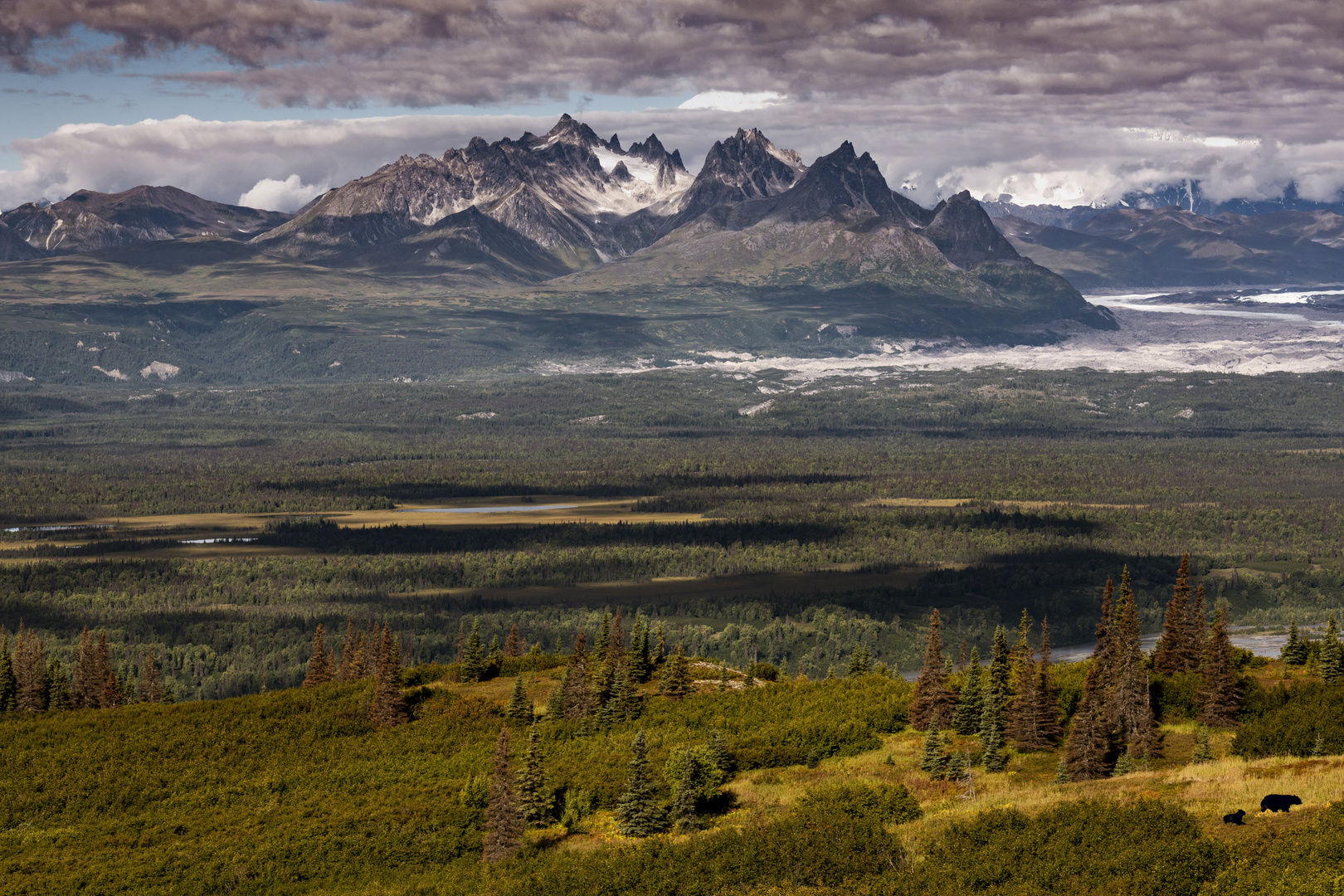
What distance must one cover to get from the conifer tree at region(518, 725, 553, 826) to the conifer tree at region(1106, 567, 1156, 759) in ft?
140

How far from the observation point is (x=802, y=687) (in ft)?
476

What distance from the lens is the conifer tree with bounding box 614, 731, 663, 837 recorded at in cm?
10375

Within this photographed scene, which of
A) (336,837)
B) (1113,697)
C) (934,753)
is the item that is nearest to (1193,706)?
(1113,697)

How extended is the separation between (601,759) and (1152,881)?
177 ft

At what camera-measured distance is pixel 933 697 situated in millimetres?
127500

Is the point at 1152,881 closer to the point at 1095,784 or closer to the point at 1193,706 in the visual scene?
the point at 1095,784

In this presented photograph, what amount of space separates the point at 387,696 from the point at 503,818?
146 ft

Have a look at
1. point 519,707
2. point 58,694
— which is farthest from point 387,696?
point 58,694

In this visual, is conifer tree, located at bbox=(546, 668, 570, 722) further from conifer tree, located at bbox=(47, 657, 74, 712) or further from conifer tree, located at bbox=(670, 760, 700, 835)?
conifer tree, located at bbox=(47, 657, 74, 712)

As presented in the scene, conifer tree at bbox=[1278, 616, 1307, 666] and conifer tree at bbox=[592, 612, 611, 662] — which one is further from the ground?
conifer tree at bbox=[1278, 616, 1307, 666]

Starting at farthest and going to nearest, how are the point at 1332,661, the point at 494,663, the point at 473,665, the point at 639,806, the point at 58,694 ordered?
the point at 494,663
the point at 58,694
the point at 473,665
the point at 1332,661
the point at 639,806

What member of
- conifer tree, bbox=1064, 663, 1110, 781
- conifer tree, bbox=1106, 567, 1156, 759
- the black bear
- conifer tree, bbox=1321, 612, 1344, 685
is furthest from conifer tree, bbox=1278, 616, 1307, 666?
the black bear

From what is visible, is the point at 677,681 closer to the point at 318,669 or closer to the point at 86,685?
the point at 318,669

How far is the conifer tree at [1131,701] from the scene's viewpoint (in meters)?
111
